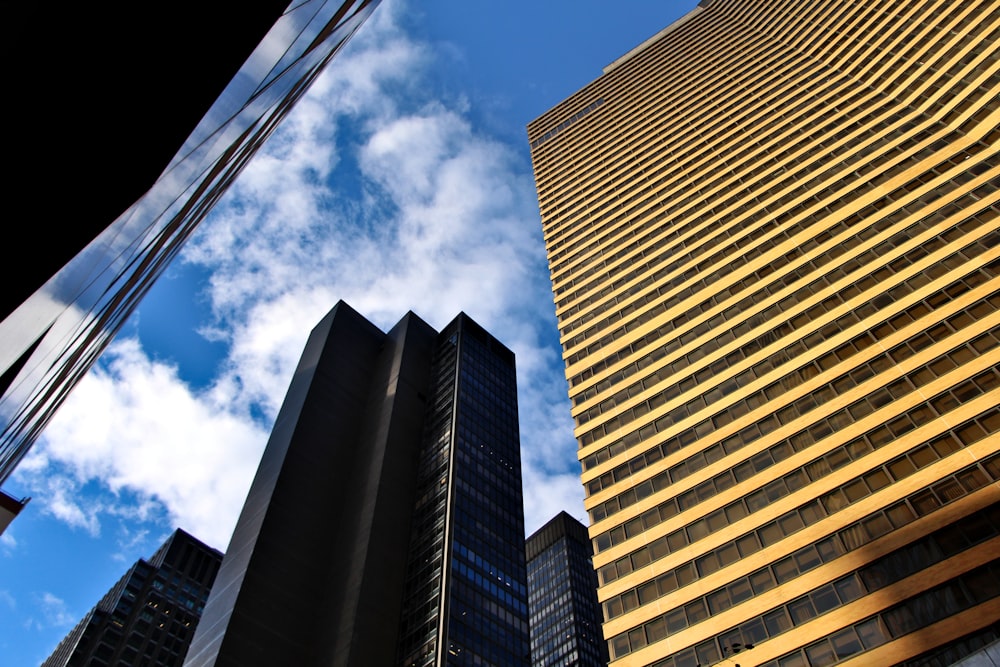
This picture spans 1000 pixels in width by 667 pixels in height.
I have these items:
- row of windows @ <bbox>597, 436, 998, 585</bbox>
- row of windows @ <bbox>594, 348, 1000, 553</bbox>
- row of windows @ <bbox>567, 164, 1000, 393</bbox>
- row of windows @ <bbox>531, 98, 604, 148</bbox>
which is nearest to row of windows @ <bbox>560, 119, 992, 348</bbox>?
row of windows @ <bbox>567, 164, 1000, 393</bbox>

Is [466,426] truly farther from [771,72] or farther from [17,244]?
[17,244]

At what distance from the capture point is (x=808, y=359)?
48.1m

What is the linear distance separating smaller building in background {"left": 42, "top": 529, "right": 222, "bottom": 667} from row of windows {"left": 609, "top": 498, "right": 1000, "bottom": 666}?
5194 inches

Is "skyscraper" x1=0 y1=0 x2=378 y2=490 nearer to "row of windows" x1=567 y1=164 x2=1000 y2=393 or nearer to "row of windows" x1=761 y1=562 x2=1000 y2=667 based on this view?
"row of windows" x1=761 y1=562 x2=1000 y2=667

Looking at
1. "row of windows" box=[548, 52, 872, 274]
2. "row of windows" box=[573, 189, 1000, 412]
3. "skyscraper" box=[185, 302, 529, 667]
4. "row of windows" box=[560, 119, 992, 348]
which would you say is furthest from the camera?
"skyscraper" box=[185, 302, 529, 667]

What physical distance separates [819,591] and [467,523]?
64252 mm

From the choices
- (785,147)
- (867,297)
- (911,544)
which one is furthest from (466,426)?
(911,544)

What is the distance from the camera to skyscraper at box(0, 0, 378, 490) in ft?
14.4

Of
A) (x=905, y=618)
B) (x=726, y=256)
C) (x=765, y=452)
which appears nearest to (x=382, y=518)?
(x=726, y=256)

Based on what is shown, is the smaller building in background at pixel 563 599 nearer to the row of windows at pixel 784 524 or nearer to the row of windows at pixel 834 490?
the row of windows at pixel 784 524

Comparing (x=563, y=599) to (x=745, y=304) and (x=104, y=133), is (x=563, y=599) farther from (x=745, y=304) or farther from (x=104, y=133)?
(x=104, y=133)

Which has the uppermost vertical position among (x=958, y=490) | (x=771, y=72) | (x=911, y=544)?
(x=771, y=72)

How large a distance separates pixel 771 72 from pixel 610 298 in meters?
46.7

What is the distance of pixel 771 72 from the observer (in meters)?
89.9
